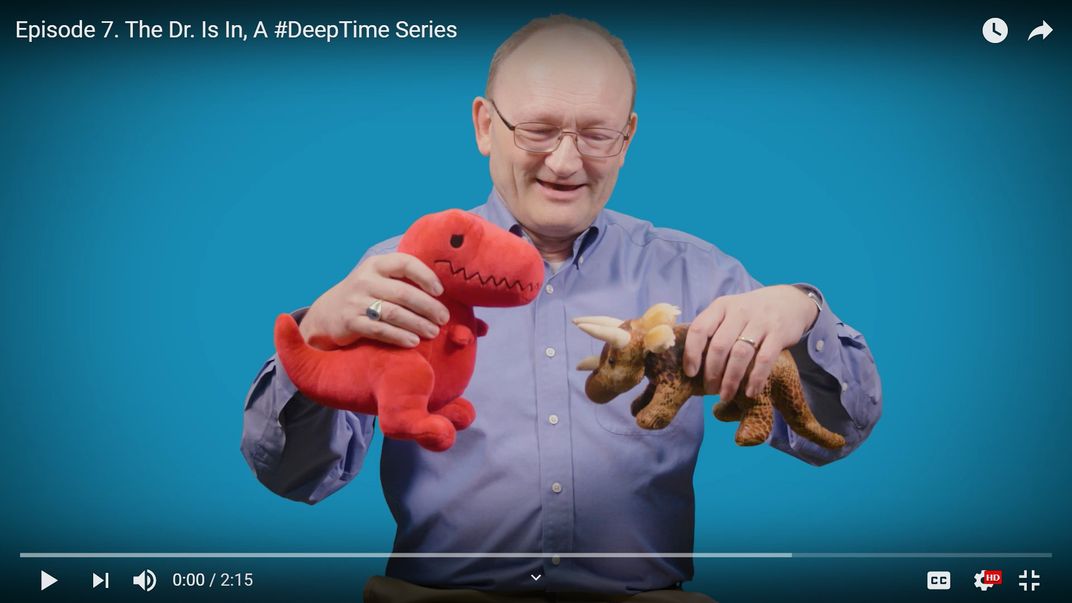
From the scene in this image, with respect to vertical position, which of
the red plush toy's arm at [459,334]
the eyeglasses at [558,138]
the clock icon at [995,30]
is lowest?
the red plush toy's arm at [459,334]

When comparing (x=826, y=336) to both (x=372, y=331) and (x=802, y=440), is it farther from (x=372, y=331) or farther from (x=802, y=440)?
(x=372, y=331)

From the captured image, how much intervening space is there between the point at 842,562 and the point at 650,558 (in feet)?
1.02

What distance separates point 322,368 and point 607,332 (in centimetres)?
34

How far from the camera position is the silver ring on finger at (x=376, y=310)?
1466 mm

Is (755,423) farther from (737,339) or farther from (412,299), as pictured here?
(412,299)

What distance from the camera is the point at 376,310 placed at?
1.47 meters

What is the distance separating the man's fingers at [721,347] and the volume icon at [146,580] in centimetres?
92

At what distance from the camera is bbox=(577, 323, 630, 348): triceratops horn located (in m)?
1.50

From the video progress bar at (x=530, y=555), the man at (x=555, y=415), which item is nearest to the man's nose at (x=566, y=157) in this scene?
the man at (x=555, y=415)

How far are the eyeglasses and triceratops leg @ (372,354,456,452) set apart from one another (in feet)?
1.51

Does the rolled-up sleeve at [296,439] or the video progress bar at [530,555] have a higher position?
A: the rolled-up sleeve at [296,439]

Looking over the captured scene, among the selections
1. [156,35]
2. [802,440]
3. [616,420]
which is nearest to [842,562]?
[802,440]

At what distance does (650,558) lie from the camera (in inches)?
73.9
